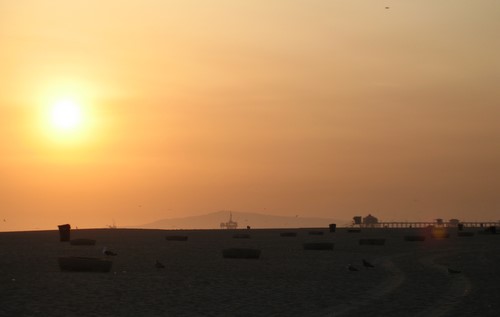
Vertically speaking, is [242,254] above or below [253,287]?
above

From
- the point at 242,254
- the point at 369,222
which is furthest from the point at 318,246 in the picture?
the point at 369,222

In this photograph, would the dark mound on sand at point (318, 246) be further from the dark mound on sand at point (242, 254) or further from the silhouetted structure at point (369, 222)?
the silhouetted structure at point (369, 222)

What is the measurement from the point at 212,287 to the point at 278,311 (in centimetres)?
665

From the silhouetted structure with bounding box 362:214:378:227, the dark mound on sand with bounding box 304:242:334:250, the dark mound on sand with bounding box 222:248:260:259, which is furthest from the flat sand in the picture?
the silhouetted structure with bounding box 362:214:378:227

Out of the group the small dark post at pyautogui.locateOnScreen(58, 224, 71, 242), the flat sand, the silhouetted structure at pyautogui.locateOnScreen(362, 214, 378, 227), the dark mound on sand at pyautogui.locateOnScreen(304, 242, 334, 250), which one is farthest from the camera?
the silhouetted structure at pyautogui.locateOnScreen(362, 214, 378, 227)

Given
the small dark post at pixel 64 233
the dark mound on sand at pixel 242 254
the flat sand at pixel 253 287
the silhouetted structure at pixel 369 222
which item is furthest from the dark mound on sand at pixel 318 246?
the silhouetted structure at pixel 369 222

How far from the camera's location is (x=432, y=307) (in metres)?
26.9

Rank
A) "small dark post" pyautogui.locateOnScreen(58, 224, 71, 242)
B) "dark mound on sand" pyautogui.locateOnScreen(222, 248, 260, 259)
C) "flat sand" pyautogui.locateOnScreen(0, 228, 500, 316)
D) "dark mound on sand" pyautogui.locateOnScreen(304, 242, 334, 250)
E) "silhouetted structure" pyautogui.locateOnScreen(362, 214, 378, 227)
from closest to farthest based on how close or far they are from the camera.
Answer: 1. "flat sand" pyautogui.locateOnScreen(0, 228, 500, 316)
2. "dark mound on sand" pyautogui.locateOnScreen(222, 248, 260, 259)
3. "dark mound on sand" pyautogui.locateOnScreen(304, 242, 334, 250)
4. "small dark post" pyautogui.locateOnScreen(58, 224, 71, 242)
5. "silhouetted structure" pyautogui.locateOnScreen(362, 214, 378, 227)

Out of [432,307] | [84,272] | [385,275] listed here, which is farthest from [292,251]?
[432,307]

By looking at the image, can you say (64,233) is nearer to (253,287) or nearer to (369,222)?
(253,287)

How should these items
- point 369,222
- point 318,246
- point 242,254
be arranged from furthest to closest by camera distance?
point 369,222, point 318,246, point 242,254

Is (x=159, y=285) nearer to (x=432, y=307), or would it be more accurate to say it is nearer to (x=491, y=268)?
(x=432, y=307)

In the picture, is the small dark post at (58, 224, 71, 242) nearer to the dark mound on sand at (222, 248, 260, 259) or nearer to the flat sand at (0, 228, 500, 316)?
the flat sand at (0, 228, 500, 316)

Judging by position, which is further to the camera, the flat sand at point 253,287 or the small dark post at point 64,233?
the small dark post at point 64,233
